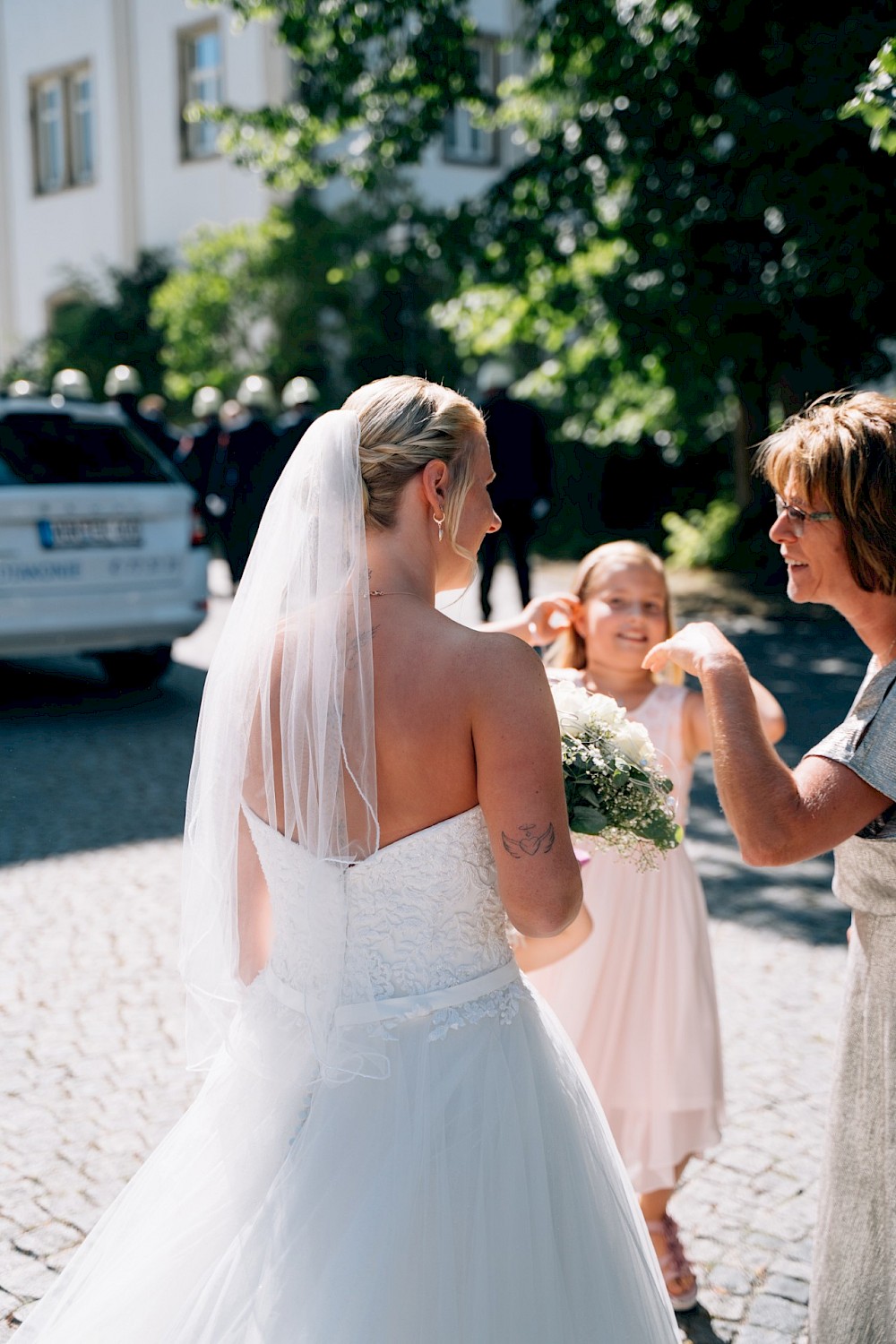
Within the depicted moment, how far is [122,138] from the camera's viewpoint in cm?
2488

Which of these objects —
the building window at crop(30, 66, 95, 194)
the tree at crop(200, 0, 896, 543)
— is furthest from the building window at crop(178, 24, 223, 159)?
the tree at crop(200, 0, 896, 543)

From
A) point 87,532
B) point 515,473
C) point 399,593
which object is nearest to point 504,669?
point 399,593

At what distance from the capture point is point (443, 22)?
10781mm

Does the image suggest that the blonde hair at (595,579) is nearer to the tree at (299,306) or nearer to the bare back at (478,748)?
the bare back at (478,748)

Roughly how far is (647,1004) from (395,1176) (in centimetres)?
143

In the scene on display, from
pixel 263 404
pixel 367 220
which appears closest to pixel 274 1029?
pixel 263 404

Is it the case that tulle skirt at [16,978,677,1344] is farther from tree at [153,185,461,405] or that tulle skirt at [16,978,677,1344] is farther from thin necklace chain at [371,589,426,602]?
tree at [153,185,461,405]

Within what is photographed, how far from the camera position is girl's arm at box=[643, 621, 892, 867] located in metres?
2.12

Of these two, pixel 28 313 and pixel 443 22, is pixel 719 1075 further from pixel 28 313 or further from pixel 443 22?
pixel 28 313

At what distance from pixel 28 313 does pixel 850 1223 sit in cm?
2833

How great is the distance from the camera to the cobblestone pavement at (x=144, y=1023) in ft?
10.5

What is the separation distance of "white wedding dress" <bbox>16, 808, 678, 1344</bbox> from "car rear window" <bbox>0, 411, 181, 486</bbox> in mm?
6990

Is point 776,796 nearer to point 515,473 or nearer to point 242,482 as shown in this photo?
point 515,473

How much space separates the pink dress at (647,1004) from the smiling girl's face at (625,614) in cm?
32
